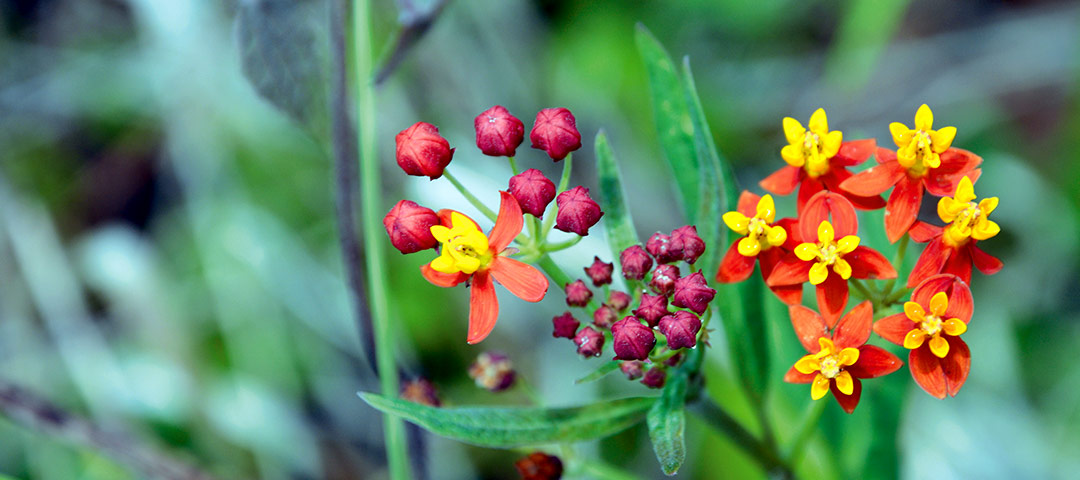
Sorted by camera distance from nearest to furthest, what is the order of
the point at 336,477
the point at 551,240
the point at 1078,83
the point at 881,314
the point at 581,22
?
the point at 881,314
the point at 551,240
the point at 336,477
the point at 1078,83
the point at 581,22

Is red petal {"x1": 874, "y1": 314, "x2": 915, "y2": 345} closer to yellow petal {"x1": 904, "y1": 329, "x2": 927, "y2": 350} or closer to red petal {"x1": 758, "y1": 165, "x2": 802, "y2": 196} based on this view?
yellow petal {"x1": 904, "y1": 329, "x2": 927, "y2": 350}

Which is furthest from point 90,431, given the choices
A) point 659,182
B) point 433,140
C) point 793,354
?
point 659,182

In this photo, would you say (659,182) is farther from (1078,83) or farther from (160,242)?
(160,242)

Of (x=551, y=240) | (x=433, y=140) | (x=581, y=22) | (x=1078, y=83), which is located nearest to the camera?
(x=433, y=140)

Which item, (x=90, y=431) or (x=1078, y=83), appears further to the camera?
(x=1078, y=83)

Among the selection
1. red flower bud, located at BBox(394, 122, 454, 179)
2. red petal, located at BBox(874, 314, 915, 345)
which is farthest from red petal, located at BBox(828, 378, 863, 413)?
red flower bud, located at BBox(394, 122, 454, 179)

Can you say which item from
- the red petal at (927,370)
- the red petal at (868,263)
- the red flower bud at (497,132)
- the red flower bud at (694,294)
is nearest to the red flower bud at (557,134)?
the red flower bud at (497,132)

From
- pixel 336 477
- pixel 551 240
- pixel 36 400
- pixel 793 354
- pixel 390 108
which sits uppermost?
pixel 390 108

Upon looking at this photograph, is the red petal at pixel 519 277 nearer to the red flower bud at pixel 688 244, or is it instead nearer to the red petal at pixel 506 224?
the red petal at pixel 506 224
